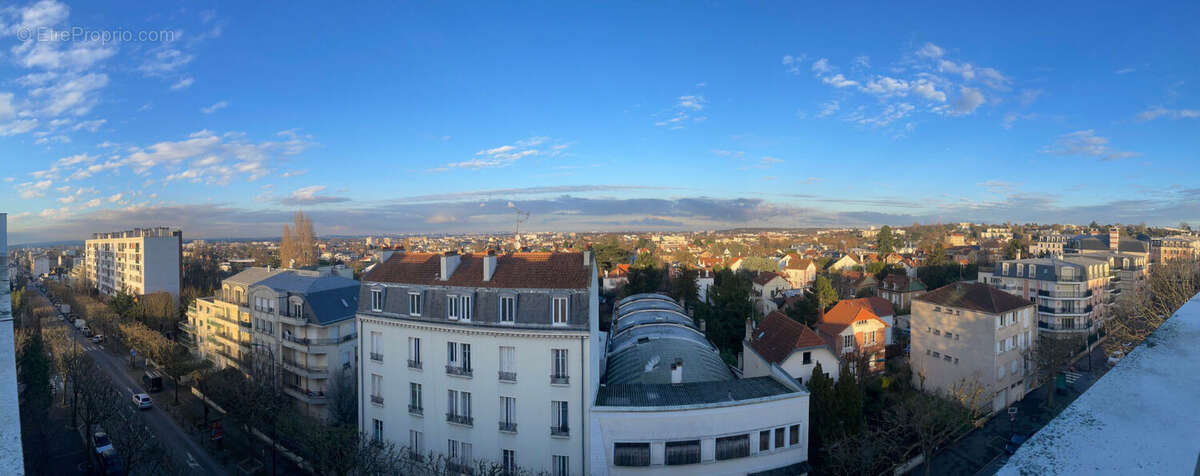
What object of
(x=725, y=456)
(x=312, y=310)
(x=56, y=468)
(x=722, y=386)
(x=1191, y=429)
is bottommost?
(x=56, y=468)

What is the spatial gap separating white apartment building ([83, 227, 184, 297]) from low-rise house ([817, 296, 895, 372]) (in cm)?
6181

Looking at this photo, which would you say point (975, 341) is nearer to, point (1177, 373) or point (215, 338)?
point (1177, 373)

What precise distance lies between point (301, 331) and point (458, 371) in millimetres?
13800

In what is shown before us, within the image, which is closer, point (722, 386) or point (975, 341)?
point (722, 386)

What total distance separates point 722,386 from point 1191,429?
16648 mm

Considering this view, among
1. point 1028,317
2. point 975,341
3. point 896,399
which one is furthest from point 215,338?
point 1028,317

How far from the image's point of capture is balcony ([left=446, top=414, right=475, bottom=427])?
1645 cm

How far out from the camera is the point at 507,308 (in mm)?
16172

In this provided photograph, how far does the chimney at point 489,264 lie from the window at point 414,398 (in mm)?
4628

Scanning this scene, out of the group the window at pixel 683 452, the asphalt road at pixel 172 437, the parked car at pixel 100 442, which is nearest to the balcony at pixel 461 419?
the window at pixel 683 452

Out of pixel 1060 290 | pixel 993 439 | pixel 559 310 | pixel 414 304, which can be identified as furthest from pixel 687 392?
pixel 1060 290

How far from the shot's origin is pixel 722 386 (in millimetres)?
17891

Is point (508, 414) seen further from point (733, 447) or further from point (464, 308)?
point (733, 447)

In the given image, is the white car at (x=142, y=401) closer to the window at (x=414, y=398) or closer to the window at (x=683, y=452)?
the window at (x=414, y=398)
